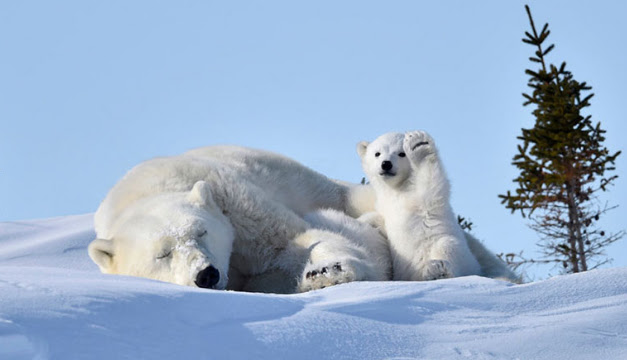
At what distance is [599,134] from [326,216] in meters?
7.72

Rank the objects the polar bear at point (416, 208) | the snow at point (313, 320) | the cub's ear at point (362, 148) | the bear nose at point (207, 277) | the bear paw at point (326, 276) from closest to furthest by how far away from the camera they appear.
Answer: the snow at point (313, 320), the bear nose at point (207, 277), the bear paw at point (326, 276), the polar bear at point (416, 208), the cub's ear at point (362, 148)

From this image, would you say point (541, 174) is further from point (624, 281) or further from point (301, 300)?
point (301, 300)

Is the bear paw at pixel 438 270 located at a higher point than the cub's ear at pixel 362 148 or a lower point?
lower

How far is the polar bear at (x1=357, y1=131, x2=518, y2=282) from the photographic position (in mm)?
4781

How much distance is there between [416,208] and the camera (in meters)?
4.91

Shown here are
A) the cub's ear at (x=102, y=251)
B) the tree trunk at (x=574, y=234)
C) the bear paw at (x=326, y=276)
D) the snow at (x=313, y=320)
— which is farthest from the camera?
the tree trunk at (x=574, y=234)

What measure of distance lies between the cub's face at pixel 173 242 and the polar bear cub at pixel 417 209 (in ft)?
3.70

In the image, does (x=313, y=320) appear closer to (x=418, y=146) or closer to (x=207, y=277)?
(x=207, y=277)

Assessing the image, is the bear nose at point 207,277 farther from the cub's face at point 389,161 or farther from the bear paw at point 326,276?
the cub's face at point 389,161

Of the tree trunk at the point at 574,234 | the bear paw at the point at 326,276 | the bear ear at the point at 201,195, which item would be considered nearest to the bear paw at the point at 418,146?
the bear paw at the point at 326,276

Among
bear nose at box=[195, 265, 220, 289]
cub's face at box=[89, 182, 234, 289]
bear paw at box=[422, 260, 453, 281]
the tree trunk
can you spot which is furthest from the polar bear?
the tree trunk

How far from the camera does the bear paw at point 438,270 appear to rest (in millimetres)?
4402

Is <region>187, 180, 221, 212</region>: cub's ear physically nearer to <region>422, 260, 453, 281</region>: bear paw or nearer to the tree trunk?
<region>422, 260, 453, 281</region>: bear paw

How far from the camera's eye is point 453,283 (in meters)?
3.15
